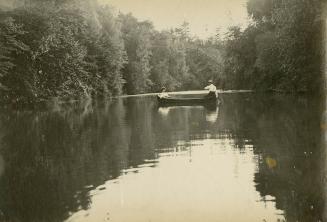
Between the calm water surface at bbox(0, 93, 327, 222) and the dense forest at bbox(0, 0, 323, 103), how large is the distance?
14.9 metres

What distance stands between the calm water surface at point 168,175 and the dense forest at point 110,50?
1491 centimetres

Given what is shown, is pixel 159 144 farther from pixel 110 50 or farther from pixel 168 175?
pixel 110 50

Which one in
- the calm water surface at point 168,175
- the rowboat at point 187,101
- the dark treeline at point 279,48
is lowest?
the calm water surface at point 168,175

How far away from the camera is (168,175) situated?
39.8 ft

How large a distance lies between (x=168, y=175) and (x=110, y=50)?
177ft

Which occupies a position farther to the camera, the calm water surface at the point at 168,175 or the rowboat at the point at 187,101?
the rowboat at the point at 187,101

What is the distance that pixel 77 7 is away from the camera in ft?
184

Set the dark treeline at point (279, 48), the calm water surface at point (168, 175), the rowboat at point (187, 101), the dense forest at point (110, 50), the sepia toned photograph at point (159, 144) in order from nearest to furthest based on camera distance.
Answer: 1. the calm water surface at point (168, 175)
2. the sepia toned photograph at point (159, 144)
3. the dark treeline at point (279, 48)
4. the dense forest at point (110, 50)
5. the rowboat at point (187, 101)

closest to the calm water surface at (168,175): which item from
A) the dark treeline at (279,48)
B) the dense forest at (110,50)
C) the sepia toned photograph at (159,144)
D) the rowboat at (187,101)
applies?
the sepia toned photograph at (159,144)

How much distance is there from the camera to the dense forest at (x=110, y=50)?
37.2 metres

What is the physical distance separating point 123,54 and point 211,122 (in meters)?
47.0

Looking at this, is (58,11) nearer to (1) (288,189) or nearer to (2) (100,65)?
(2) (100,65)

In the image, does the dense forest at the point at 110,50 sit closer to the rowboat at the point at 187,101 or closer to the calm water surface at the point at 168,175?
the rowboat at the point at 187,101

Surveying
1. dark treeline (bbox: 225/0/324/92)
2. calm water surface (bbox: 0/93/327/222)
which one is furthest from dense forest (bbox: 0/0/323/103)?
calm water surface (bbox: 0/93/327/222)
